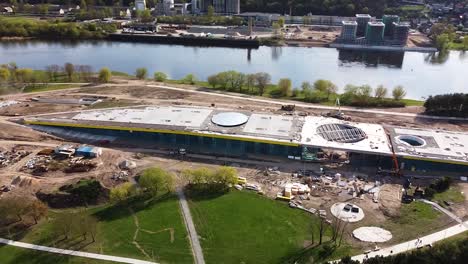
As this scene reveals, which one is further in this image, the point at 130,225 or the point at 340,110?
the point at 340,110

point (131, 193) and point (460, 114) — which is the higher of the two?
point (460, 114)

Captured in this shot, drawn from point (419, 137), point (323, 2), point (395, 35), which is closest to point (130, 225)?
point (419, 137)

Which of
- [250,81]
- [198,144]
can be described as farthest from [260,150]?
[250,81]

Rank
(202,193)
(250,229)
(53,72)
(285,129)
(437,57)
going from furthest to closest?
(437,57) < (53,72) < (285,129) < (202,193) < (250,229)

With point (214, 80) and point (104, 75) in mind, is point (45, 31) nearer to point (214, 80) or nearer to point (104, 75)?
point (104, 75)

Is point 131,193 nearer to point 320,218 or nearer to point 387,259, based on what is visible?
point 320,218

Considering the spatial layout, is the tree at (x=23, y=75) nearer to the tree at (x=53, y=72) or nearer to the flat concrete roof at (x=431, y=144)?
the tree at (x=53, y=72)
